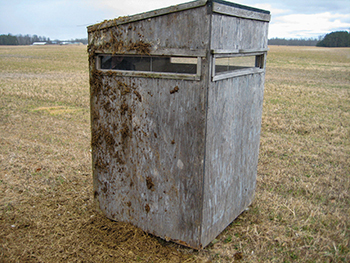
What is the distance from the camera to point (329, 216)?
4320 millimetres

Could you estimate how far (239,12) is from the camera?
334 cm

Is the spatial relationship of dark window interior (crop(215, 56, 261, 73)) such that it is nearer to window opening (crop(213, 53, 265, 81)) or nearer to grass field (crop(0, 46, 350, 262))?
window opening (crop(213, 53, 265, 81))

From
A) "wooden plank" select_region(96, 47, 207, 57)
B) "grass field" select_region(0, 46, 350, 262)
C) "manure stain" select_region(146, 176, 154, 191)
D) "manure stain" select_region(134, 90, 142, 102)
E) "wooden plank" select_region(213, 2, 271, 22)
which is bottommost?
"grass field" select_region(0, 46, 350, 262)

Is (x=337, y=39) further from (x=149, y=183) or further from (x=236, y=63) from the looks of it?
→ (x=149, y=183)

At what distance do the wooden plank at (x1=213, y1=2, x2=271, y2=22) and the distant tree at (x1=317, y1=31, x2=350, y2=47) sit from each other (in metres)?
81.5

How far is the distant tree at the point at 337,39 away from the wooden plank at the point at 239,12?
81.5m

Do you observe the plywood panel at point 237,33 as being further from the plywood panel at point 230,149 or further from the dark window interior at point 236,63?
the plywood panel at point 230,149

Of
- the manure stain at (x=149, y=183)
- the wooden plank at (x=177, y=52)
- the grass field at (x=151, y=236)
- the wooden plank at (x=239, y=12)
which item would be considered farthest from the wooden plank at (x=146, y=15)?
the grass field at (x=151, y=236)

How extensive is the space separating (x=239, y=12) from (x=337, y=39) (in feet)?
274

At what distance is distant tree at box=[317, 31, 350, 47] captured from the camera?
2886 inches

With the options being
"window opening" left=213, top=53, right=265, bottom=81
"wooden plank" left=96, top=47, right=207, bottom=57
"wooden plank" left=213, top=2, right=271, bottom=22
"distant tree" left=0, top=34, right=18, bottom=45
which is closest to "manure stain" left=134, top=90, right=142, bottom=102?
"wooden plank" left=96, top=47, right=207, bottom=57

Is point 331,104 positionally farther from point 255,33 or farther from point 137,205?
point 137,205

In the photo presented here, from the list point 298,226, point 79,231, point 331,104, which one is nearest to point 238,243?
point 298,226

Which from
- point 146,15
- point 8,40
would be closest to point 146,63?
point 146,15
